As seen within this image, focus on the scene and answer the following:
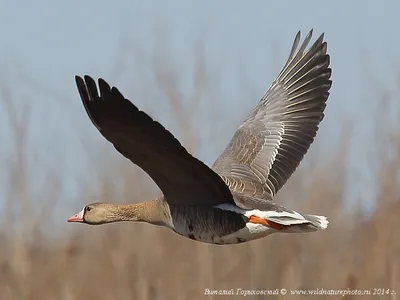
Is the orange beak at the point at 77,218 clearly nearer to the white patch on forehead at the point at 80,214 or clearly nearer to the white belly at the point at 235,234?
the white patch on forehead at the point at 80,214

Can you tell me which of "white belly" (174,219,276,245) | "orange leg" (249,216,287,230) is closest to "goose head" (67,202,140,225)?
"white belly" (174,219,276,245)

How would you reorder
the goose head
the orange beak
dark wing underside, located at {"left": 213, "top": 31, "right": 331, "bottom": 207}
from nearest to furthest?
1. the goose head
2. the orange beak
3. dark wing underside, located at {"left": 213, "top": 31, "right": 331, "bottom": 207}

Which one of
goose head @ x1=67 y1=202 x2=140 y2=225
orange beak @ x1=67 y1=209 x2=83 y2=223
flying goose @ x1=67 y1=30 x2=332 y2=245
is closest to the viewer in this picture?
flying goose @ x1=67 y1=30 x2=332 y2=245

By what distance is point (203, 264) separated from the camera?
27.6 ft

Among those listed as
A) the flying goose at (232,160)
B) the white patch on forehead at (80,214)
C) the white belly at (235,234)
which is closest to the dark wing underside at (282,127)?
the flying goose at (232,160)

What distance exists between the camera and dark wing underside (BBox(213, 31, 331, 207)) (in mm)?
8508

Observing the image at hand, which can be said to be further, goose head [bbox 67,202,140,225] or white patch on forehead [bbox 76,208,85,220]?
white patch on forehead [bbox 76,208,85,220]

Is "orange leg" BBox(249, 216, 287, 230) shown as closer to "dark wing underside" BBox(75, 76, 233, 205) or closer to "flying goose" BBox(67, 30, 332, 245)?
"flying goose" BBox(67, 30, 332, 245)

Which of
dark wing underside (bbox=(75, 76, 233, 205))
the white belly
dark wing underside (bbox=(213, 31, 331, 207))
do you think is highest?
dark wing underside (bbox=(213, 31, 331, 207))

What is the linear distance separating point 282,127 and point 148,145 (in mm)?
2605

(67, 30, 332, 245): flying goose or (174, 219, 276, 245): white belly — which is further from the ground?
(67, 30, 332, 245): flying goose

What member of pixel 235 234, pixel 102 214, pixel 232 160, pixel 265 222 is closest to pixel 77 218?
pixel 102 214

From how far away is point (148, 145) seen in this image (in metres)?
6.65

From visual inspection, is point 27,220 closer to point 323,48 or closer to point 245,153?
point 245,153
